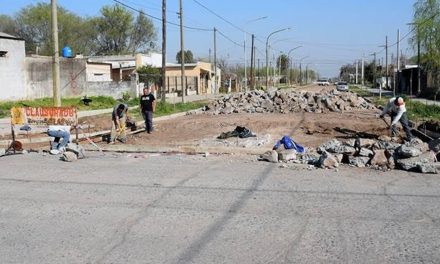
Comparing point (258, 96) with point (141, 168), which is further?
point (258, 96)

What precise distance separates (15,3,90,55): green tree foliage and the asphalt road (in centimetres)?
6831

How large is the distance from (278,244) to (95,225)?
7.45ft

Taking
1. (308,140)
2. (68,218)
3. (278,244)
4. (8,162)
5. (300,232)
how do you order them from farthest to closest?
(308,140)
(8,162)
(68,218)
(300,232)
(278,244)

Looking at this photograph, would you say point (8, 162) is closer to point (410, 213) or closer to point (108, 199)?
point (108, 199)

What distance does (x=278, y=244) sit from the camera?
19.2ft

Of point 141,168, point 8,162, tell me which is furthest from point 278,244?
point 8,162

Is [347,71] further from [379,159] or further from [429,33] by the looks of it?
[379,159]

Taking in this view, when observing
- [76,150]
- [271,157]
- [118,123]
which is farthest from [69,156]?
[118,123]

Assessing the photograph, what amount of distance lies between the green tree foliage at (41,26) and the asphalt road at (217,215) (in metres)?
68.3

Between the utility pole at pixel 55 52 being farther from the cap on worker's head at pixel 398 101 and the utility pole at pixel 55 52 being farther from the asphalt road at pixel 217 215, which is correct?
the cap on worker's head at pixel 398 101

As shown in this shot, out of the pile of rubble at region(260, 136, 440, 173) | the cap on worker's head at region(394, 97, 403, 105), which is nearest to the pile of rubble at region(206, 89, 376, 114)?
the cap on worker's head at region(394, 97, 403, 105)

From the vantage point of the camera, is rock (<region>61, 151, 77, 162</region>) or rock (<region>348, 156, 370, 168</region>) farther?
rock (<region>61, 151, 77, 162</region>)

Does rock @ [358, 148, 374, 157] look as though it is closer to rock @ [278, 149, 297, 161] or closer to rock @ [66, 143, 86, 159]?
rock @ [278, 149, 297, 161]

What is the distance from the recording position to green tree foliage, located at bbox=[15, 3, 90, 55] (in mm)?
74812
